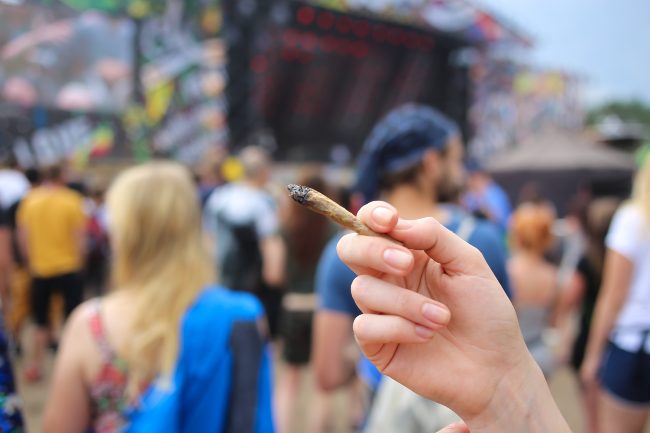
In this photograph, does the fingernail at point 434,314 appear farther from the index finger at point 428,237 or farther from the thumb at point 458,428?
the thumb at point 458,428

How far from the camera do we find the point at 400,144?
6.34ft

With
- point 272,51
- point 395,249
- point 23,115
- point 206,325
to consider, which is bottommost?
point 23,115

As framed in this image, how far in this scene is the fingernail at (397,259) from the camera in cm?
69

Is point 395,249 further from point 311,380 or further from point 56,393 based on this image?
point 311,380

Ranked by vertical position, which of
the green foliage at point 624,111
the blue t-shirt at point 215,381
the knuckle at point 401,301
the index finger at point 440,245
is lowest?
the green foliage at point 624,111

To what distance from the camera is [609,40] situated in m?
2.91

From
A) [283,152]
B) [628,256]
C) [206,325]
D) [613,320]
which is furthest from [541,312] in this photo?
[283,152]

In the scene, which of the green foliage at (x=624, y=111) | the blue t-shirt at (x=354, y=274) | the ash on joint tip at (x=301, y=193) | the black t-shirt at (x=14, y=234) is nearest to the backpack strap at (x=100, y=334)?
the blue t-shirt at (x=354, y=274)

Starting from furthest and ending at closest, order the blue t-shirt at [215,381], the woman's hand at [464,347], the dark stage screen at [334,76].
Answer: the dark stage screen at [334,76]
the blue t-shirt at [215,381]
the woman's hand at [464,347]

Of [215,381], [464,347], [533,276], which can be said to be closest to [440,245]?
[464,347]

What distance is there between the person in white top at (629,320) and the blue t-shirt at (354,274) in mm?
740

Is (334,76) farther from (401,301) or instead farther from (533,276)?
(401,301)

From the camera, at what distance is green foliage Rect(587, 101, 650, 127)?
4706cm

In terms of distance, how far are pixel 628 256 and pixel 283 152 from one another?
10.9 metres
